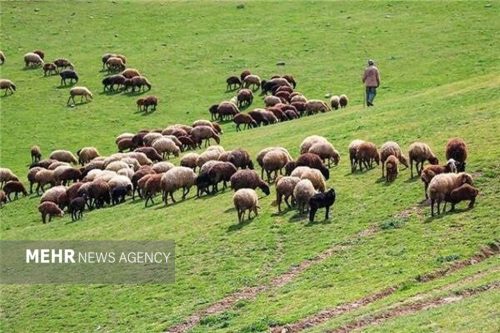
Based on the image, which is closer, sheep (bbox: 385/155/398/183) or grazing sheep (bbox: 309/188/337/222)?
grazing sheep (bbox: 309/188/337/222)

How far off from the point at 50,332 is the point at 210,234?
6.07 metres

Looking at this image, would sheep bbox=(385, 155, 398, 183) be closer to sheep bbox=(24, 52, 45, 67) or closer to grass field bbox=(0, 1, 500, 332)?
grass field bbox=(0, 1, 500, 332)

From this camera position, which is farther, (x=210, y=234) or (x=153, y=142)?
(x=153, y=142)

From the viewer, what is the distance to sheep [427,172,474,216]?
966 inches

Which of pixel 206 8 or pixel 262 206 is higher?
pixel 206 8

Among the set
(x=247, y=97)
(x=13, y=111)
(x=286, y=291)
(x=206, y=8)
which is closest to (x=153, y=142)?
(x=247, y=97)

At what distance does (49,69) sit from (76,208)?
30313 millimetres

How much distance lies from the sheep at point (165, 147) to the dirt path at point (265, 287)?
679 inches

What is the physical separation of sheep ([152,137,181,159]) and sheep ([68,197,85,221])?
7630 mm

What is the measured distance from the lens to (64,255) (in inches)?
1117

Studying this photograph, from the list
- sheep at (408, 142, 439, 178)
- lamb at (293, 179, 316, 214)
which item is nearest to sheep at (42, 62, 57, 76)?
sheep at (408, 142, 439, 178)

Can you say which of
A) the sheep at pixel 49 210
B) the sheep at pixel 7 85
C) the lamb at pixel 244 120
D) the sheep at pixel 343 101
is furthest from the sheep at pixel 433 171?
the sheep at pixel 7 85

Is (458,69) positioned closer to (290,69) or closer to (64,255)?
(290,69)

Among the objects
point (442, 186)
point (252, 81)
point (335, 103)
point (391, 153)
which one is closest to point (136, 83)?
point (252, 81)
